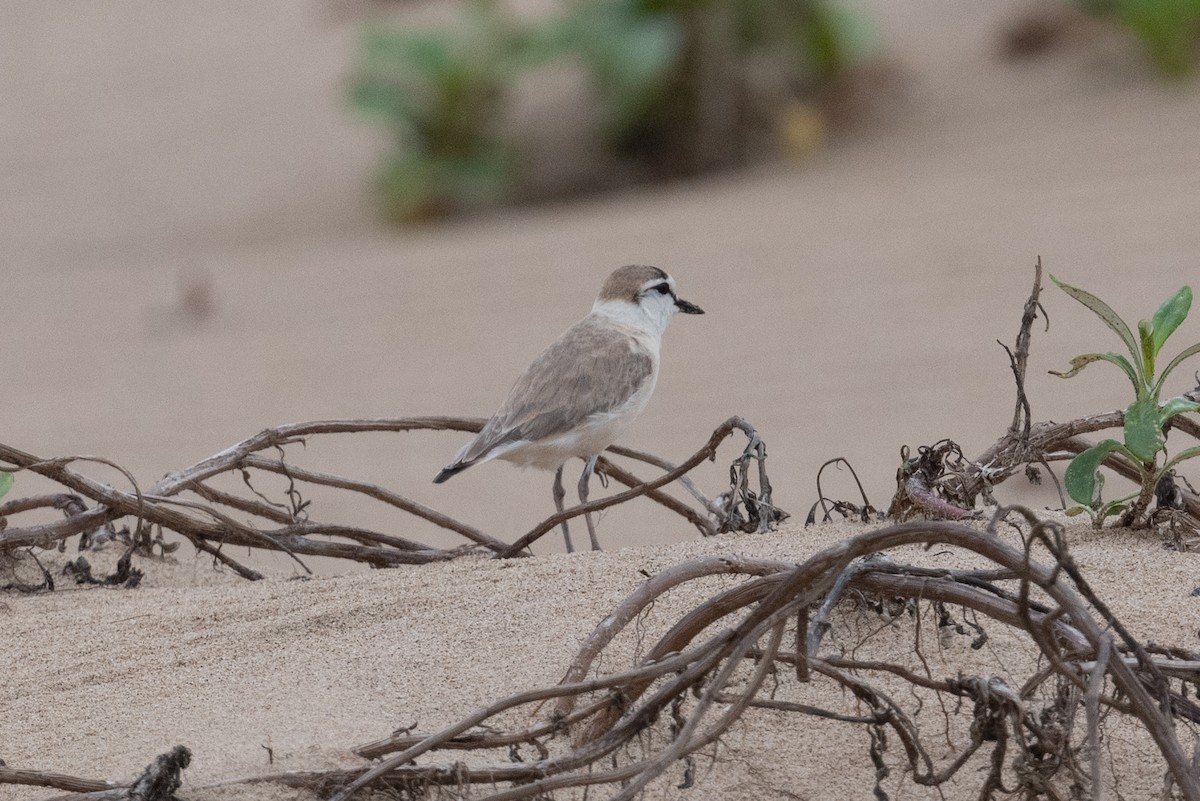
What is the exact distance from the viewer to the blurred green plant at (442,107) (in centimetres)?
1491

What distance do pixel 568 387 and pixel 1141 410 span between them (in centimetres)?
260

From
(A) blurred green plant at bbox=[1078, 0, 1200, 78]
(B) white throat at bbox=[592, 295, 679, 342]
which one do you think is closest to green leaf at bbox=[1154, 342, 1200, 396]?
(B) white throat at bbox=[592, 295, 679, 342]

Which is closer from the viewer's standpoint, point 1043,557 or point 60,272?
point 1043,557

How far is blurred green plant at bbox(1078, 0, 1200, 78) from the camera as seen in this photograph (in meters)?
14.5

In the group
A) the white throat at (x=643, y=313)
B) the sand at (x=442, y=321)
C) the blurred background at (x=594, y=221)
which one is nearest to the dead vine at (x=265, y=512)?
the sand at (x=442, y=321)

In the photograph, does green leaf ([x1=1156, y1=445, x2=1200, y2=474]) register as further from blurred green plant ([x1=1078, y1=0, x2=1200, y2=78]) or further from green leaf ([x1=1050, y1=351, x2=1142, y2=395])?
blurred green plant ([x1=1078, y1=0, x2=1200, y2=78])

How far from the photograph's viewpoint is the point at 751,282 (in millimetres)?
12320

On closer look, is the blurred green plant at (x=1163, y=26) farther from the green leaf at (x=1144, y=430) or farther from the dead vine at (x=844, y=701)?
the dead vine at (x=844, y=701)

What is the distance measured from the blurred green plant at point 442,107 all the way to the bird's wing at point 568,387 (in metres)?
9.69

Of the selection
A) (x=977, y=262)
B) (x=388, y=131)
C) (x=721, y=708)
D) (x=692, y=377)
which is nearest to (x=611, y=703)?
(x=721, y=708)

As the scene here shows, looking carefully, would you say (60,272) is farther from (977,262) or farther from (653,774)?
(653,774)

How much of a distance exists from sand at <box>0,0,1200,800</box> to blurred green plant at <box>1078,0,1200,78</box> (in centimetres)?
30

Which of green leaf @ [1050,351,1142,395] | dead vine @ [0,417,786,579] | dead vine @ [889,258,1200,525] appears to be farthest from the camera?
dead vine @ [0,417,786,579]

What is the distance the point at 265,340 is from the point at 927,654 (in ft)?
32.7
